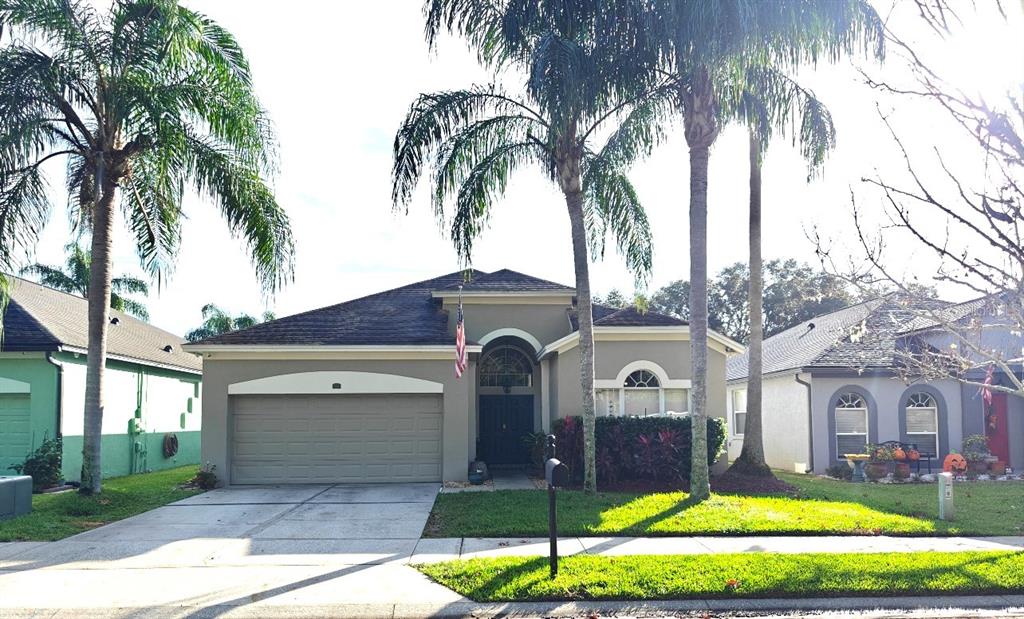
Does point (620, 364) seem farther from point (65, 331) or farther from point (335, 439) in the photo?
point (65, 331)

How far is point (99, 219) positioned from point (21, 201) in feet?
4.18

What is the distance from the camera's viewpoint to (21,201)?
14.1 meters

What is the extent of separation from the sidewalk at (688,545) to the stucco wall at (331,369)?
21.0 ft

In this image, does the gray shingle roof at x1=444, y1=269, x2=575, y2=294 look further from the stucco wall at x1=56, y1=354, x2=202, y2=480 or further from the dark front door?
the stucco wall at x1=56, y1=354, x2=202, y2=480

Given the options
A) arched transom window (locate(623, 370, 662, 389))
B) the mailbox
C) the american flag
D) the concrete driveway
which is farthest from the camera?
arched transom window (locate(623, 370, 662, 389))

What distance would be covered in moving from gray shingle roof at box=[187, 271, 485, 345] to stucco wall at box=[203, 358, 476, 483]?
46 centimetres

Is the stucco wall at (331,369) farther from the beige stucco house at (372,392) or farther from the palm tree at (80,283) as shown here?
the palm tree at (80,283)

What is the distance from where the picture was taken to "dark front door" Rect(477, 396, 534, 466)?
20.8 metres

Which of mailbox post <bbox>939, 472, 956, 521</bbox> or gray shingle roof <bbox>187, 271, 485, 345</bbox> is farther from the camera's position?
gray shingle roof <bbox>187, 271, 485, 345</bbox>

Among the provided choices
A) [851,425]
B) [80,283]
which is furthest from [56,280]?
[851,425]

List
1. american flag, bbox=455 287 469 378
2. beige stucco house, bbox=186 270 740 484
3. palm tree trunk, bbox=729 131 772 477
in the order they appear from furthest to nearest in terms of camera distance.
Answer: palm tree trunk, bbox=729 131 772 477 → beige stucco house, bbox=186 270 740 484 → american flag, bbox=455 287 469 378

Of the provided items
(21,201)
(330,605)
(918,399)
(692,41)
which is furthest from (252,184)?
(918,399)

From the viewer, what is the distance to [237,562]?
9.73 metres

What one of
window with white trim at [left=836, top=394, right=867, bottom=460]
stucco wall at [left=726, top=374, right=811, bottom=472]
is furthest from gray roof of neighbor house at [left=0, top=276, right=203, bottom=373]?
window with white trim at [left=836, top=394, right=867, bottom=460]
